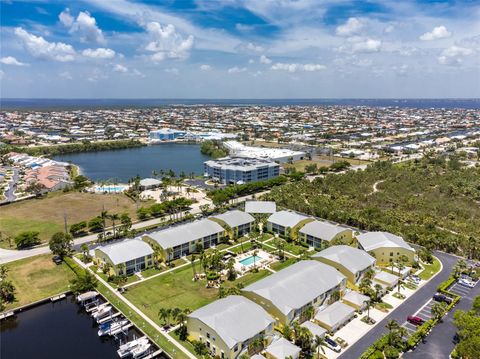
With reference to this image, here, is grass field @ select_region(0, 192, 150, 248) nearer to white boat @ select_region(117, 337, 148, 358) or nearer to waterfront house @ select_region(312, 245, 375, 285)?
white boat @ select_region(117, 337, 148, 358)

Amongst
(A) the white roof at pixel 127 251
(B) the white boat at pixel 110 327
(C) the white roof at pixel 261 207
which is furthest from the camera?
(C) the white roof at pixel 261 207

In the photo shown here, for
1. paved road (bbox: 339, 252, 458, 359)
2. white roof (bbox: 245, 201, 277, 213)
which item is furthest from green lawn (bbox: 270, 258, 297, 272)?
white roof (bbox: 245, 201, 277, 213)

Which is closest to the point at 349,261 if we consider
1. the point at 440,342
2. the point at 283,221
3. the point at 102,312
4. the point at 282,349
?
the point at 440,342

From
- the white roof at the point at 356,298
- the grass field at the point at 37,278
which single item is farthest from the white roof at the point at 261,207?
the grass field at the point at 37,278

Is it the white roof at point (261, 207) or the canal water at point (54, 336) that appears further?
the white roof at point (261, 207)

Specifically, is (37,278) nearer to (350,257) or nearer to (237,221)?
(237,221)

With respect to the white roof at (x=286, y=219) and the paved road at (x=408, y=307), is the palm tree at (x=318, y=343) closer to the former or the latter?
the paved road at (x=408, y=307)
